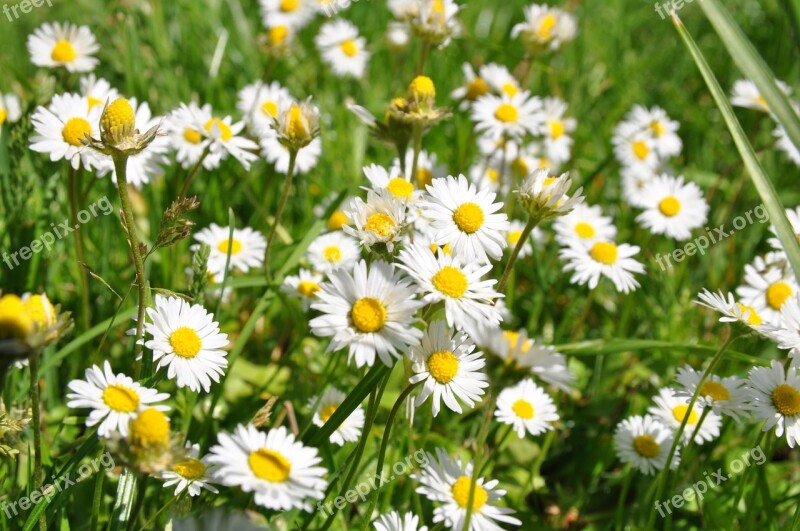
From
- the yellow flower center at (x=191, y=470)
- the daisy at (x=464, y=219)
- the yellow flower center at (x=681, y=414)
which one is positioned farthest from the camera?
the yellow flower center at (x=681, y=414)

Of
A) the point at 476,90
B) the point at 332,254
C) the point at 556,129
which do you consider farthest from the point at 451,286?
the point at 556,129

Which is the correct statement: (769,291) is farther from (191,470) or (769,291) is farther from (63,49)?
(63,49)

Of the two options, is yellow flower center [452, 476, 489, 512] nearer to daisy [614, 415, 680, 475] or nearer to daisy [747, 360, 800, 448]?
daisy [614, 415, 680, 475]

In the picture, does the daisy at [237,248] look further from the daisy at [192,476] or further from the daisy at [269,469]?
the daisy at [269,469]

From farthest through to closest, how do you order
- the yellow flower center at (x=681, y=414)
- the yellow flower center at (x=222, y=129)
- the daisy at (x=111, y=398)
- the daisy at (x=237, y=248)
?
the daisy at (x=237, y=248), the yellow flower center at (x=222, y=129), the yellow flower center at (x=681, y=414), the daisy at (x=111, y=398)

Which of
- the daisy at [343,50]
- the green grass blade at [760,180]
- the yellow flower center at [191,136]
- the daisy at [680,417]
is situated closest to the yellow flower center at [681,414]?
the daisy at [680,417]
